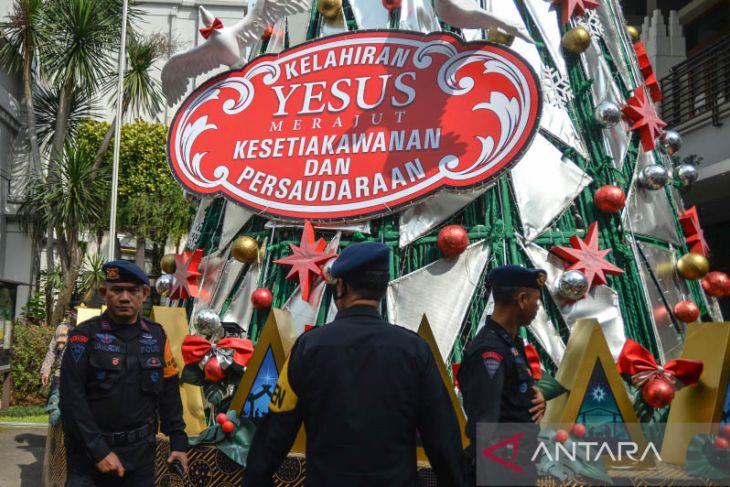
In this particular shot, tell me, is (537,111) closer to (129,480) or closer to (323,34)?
(323,34)

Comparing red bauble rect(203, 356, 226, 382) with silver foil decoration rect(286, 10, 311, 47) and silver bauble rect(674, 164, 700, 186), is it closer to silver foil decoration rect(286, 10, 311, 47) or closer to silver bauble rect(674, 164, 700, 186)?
silver foil decoration rect(286, 10, 311, 47)

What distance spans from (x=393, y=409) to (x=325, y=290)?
3093 millimetres

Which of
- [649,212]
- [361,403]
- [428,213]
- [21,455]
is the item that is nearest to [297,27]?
[428,213]

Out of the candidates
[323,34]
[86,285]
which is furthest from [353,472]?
[86,285]

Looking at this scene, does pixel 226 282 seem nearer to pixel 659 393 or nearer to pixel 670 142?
pixel 659 393

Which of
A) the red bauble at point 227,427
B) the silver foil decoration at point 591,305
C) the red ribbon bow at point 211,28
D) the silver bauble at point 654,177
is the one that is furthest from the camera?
the red ribbon bow at point 211,28

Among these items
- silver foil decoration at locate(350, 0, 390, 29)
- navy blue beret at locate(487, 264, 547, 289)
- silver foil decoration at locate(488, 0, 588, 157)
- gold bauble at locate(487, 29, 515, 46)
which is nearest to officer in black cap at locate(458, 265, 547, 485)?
navy blue beret at locate(487, 264, 547, 289)

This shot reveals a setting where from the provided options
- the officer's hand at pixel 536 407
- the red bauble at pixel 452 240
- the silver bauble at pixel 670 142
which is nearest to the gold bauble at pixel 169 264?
the red bauble at pixel 452 240

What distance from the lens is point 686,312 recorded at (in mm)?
5438

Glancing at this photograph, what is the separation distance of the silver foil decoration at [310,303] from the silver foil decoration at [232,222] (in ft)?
2.79

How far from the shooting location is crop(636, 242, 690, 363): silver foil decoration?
17.8ft

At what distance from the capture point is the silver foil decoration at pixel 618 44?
622 centimetres

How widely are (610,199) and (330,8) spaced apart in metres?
2.78

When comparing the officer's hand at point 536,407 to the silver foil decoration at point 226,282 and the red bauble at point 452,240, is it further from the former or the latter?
the silver foil decoration at point 226,282
